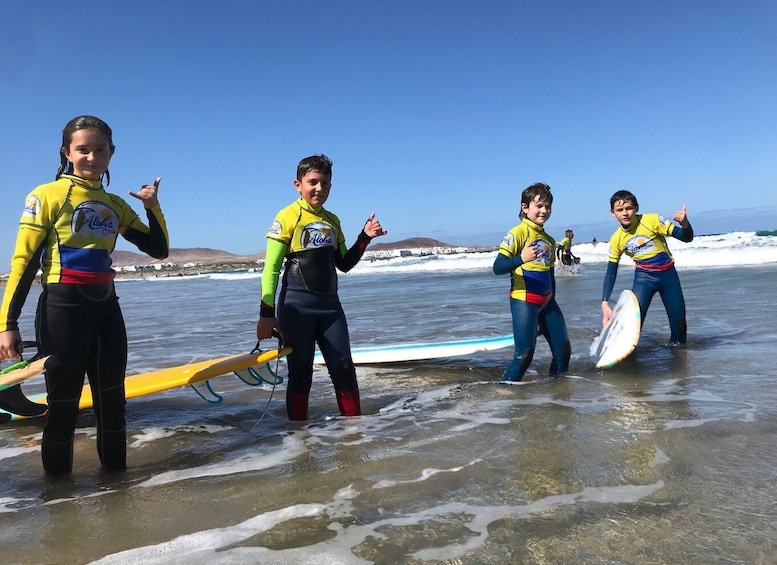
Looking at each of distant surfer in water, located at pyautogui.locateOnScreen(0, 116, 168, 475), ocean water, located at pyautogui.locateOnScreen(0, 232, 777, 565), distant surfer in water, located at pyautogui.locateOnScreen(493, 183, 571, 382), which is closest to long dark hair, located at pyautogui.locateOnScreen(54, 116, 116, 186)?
distant surfer in water, located at pyautogui.locateOnScreen(0, 116, 168, 475)

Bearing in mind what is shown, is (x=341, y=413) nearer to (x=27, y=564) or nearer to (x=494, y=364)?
(x=27, y=564)

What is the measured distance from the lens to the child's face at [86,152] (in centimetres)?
267

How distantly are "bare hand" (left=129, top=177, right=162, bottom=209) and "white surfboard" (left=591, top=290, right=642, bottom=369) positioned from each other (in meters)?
4.17

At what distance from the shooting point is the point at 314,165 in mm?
3609

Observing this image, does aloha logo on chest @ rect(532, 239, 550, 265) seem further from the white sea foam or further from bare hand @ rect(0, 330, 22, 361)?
bare hand @ rect(0, 330, 22, 361)

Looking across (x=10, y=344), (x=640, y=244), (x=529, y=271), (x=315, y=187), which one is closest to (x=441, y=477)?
(x=315, y=187)

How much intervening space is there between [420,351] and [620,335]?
7.27 feet

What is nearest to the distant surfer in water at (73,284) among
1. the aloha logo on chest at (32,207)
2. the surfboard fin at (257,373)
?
the aloha logo on chest at (32,207)

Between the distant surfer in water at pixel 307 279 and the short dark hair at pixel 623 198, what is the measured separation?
3.52 m

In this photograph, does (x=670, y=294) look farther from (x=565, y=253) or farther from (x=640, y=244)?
(x=565, y=253)

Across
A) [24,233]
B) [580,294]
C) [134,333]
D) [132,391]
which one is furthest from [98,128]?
[580,294]

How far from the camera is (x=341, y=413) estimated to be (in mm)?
3932

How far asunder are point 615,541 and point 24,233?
2877mm

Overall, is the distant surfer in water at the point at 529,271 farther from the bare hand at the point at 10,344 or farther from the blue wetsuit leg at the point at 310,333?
the bare hand at the point at 10,344
